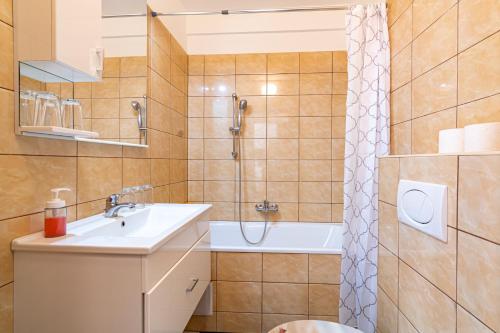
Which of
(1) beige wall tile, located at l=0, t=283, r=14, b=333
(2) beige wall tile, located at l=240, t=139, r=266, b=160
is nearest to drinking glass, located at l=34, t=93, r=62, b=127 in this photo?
(1) beige wall tile, located at l=0, t=283, r=14, b=333

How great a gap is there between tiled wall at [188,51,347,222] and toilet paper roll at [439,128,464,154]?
5.26 ft

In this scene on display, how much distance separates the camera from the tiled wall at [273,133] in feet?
8.51

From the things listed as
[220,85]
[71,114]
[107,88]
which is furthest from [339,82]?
[71,114]

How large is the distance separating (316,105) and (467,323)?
2247 mm

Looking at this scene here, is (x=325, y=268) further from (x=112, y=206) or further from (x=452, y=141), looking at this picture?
(x=112, y=206)

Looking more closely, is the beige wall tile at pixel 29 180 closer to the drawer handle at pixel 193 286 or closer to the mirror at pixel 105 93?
the mirror at pixel 105 93

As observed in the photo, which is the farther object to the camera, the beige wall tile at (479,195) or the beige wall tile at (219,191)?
the beige wall tile at (219,191)

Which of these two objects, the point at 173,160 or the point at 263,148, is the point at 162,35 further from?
the point at 263,148

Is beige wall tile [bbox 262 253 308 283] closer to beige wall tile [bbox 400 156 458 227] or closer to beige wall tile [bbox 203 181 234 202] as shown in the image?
beige wall tile [bbox 203 181 234 202]

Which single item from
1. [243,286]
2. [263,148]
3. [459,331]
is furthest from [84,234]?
[263,148]

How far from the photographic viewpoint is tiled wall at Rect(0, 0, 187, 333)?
A: 814 millimetres

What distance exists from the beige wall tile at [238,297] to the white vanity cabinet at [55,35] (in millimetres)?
1565

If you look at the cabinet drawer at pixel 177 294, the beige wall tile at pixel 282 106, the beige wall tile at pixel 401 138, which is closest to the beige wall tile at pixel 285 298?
the cabinet drawer at pixel 177 294

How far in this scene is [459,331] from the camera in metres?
0.57
